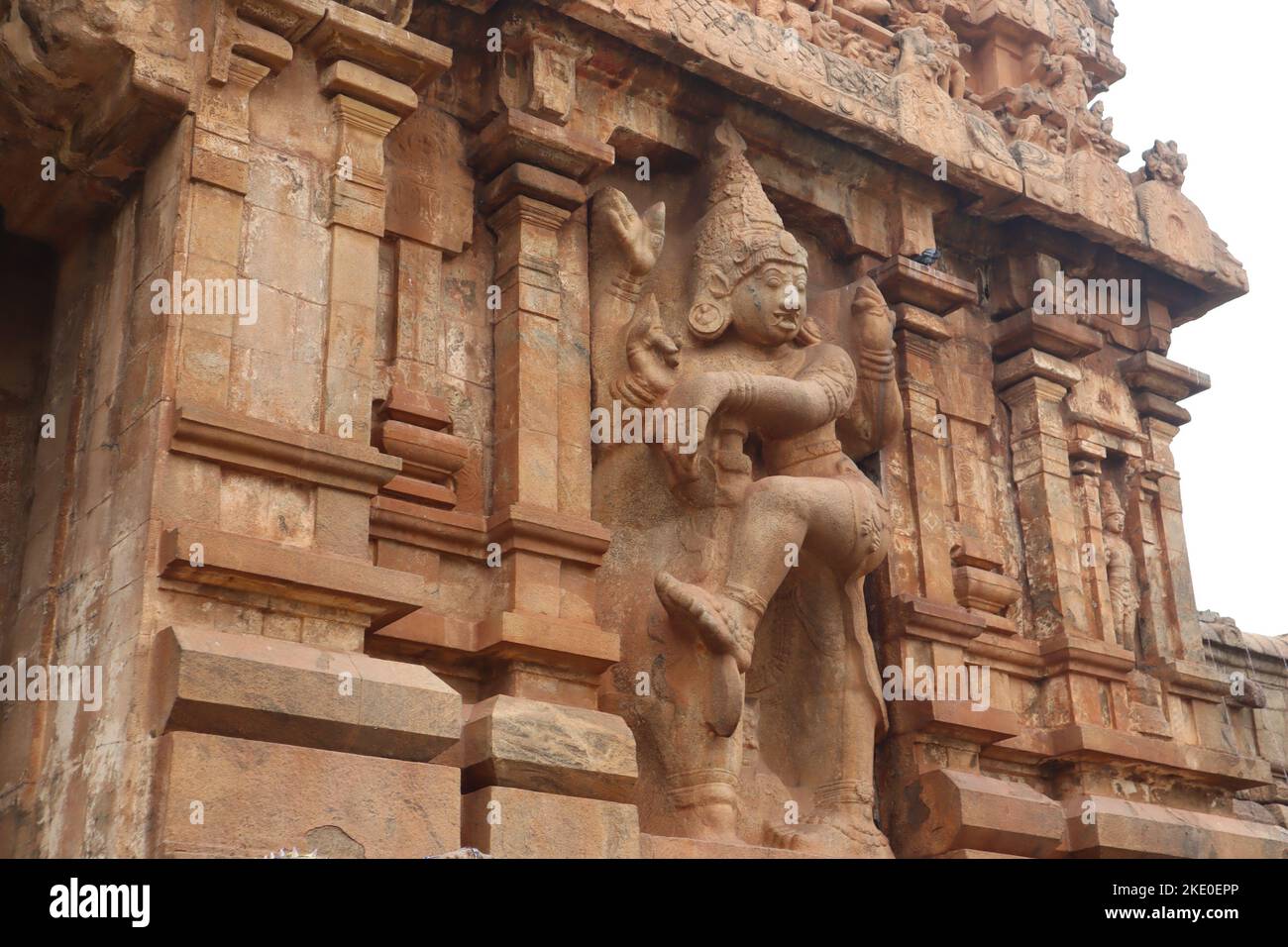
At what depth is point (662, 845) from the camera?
8.35 metres

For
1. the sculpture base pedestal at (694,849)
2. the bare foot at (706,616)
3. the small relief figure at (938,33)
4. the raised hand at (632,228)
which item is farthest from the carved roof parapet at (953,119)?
the sculpture base pedestal at (694,849)

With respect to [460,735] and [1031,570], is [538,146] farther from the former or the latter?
[1031,570]

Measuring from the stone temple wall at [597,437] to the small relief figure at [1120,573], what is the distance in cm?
4

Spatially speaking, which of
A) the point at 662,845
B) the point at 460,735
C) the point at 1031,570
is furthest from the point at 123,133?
the point at 1031,570

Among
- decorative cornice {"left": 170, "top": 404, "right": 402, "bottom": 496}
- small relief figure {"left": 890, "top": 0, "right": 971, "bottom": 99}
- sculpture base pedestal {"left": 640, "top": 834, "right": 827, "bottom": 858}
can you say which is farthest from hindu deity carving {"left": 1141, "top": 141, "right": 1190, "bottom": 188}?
decorative cornice {"left": 170, "top": 404, "right": 402, "bottom": 496}

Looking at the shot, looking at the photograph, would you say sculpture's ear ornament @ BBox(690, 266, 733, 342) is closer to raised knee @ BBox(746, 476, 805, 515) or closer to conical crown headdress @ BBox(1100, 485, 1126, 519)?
raised knee @ BBox(746, 476, 805, 515)

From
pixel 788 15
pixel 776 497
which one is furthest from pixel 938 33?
pixel 776 497

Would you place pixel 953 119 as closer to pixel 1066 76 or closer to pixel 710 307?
pixel 1066 76

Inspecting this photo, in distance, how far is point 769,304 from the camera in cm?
1000

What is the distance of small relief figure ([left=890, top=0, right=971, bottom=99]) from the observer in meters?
12.0

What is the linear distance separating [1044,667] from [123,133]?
21.5 ft

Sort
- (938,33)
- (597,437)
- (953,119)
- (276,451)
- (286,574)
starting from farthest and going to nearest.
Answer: (938,33) → (953,119) → (597,437) → (276,451) → (286,574)

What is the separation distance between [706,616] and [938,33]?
5332 mm

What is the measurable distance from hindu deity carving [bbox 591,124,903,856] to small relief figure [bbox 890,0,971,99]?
2.21 m
